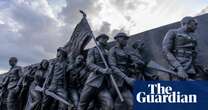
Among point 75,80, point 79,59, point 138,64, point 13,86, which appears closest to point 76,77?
point 75,80

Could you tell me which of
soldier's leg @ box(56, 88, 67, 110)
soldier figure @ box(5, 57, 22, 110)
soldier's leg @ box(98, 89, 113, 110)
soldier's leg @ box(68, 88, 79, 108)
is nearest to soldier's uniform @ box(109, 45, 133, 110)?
soldier's leg @ box(98, 89, 113, 110)

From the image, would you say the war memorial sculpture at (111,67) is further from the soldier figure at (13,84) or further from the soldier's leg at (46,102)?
the soldier figure at (13,84)

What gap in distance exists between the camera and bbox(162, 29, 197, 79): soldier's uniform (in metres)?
10.2

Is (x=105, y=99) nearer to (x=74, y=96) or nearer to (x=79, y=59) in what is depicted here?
(x=74, y=96)

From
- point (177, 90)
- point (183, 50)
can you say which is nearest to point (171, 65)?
point (183, 50)

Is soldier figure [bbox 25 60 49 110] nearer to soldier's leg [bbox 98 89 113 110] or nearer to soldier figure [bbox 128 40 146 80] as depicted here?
soldier's leg [bbox 98 89 113 110]

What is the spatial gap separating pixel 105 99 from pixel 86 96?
1.43 ft

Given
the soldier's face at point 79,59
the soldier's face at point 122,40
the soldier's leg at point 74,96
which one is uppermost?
the soldier's face at point 122,40

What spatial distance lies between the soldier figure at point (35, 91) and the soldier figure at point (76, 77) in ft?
4.20

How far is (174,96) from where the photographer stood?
9.37 metres

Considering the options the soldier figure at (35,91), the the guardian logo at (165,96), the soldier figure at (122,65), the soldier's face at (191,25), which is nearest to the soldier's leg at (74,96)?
the soldier figure at (35,91)

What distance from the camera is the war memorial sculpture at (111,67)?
1038cm

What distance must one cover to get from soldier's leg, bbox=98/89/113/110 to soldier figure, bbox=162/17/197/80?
4.92ft

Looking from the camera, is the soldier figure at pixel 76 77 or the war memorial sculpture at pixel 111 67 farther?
the soldier figure at pixel 76 77
